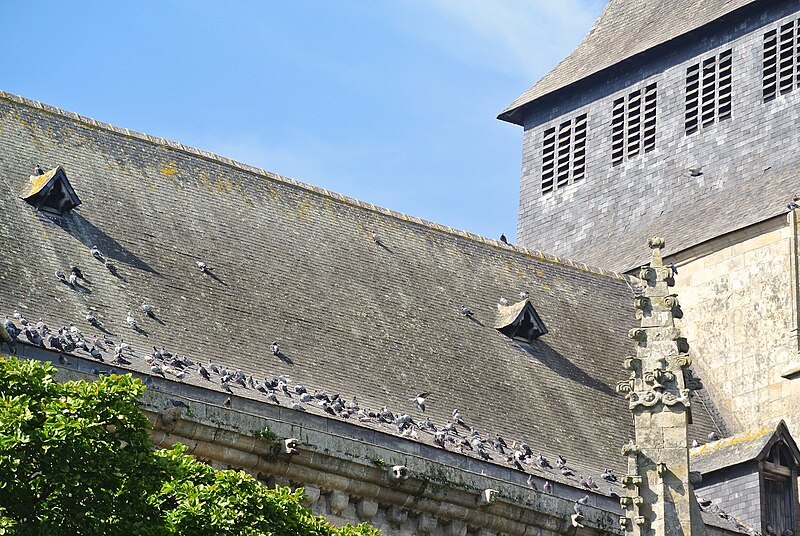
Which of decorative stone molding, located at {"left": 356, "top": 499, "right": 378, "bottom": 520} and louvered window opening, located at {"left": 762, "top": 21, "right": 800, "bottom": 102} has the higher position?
louvered window opening, located at {"left": 762, "top": 21, "right": 800, "bottom": 102}

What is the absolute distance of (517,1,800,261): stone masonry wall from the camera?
39719 mm

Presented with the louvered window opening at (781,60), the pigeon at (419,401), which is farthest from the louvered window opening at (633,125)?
the pigeon at (419,401)

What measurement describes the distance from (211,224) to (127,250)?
2.42 metres

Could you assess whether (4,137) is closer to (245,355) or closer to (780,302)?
(245,355)

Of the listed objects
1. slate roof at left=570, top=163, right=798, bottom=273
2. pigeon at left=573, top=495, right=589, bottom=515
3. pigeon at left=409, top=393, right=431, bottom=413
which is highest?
slate roof at left=570, top=163, right=798, bottom=273

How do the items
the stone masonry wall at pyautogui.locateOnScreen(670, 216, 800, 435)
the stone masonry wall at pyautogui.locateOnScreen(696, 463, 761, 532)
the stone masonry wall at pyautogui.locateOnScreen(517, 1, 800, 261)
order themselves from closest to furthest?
the stone masonry wall at pyautogui.locateOnScreen(696, 463, 761, 532), the stone masonry wall at pyautogui.locateOnScreen(670, 216, 800, 435), the stone masonry wall at pyautogui.locateOnScreen(517, 1, 800, 261)

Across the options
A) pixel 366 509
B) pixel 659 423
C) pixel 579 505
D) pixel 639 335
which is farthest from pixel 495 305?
pixel 659 423

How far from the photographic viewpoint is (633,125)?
42.6 metres

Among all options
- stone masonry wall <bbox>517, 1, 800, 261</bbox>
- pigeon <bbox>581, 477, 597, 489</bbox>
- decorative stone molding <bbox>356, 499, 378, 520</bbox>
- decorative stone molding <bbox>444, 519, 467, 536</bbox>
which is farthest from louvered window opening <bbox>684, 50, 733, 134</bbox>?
decorative stone molding <bbox>356, 499, 378, 520</bbox>

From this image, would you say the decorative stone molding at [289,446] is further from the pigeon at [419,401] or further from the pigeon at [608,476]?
the pigeon at [608,476]

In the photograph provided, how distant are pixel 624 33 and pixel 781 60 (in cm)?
500

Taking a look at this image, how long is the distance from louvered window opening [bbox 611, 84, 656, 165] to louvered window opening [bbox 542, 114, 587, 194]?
0.87 m

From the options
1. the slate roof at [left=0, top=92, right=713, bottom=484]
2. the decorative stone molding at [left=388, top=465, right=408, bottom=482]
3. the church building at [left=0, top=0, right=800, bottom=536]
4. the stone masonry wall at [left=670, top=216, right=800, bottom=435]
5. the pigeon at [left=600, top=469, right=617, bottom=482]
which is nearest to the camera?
the church building at [left=0, top=0, right=800, bottom=536]

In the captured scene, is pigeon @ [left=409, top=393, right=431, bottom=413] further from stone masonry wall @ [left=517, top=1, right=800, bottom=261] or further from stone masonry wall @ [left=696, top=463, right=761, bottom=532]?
stone masonry wall @ [left=517, top=1, right=800, bottom=261]
